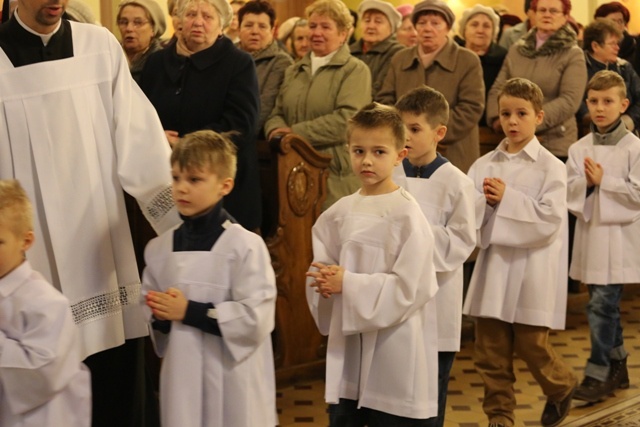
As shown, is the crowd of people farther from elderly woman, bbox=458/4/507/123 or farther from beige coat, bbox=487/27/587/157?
elderly woman, bbox=458/4/507/123

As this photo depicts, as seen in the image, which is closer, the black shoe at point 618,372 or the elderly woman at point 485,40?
the black shoe at point 618,372

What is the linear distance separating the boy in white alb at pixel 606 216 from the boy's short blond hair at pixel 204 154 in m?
2.99

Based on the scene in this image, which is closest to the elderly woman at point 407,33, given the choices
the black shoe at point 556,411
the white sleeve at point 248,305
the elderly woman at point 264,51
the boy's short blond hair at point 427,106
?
the elderly woman at point 264,51

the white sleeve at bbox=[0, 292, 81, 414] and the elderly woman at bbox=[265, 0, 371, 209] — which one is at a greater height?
the elderly woman at bbox=[265, 0, 371, 209]

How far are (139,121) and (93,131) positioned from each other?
0.56 feet

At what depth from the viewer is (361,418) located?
13.3ft

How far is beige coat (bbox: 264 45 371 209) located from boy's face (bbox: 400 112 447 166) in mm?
1725

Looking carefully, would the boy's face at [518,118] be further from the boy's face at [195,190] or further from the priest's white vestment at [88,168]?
the boy's face at [195,190]

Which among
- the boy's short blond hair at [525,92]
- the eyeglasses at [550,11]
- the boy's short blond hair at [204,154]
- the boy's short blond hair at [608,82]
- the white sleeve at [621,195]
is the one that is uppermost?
the eyeglasses at [550,11]

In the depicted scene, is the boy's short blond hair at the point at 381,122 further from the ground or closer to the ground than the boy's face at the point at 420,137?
further from the ground

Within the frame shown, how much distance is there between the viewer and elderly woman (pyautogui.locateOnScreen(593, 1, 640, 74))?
9.05m

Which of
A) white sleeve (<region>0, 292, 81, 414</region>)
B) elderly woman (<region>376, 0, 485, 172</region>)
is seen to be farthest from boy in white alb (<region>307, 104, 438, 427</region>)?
elderly woman (<region>376, 0, 485, 172</region>)

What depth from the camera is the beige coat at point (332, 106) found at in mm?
6165

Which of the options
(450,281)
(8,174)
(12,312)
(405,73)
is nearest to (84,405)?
(12,312)
